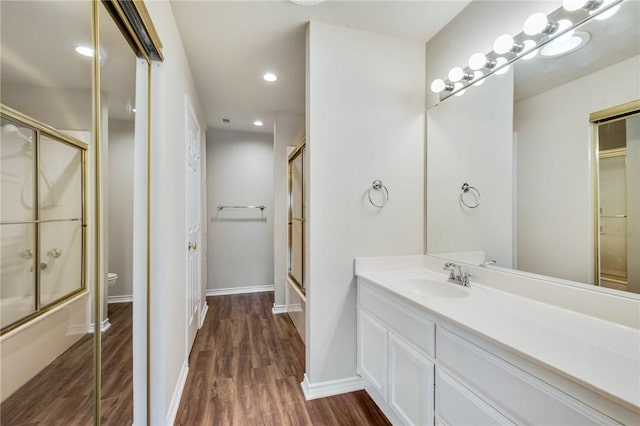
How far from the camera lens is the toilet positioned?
1053mm

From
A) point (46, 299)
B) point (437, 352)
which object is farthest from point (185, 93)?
point (437, 352)

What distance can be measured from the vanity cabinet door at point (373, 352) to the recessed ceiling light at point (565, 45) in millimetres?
1670

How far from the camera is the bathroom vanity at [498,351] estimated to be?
75 centimetres

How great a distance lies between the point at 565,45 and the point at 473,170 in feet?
2.37

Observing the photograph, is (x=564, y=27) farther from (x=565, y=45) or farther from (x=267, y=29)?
(x=267, y=29)

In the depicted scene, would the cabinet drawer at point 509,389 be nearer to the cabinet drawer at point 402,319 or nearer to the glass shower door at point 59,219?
the cabinet drawer at point 402,319

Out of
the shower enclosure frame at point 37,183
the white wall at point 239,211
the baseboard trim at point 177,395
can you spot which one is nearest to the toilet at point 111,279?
the shower enclosure frame at point 37,183

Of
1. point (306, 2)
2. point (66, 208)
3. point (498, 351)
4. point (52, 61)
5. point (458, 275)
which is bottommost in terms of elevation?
point (498, 351)

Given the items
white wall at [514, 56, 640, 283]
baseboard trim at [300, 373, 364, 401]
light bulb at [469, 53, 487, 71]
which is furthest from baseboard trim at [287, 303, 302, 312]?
light bulb at [469, 53, 487, 71]

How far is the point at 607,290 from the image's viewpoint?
1113 millimetres

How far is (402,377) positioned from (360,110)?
1.68m

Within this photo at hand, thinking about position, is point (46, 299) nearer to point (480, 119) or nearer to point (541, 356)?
point (541, 356)

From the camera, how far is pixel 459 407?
1.08 metres

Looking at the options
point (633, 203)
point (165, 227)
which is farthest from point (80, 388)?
point (633, 203)
